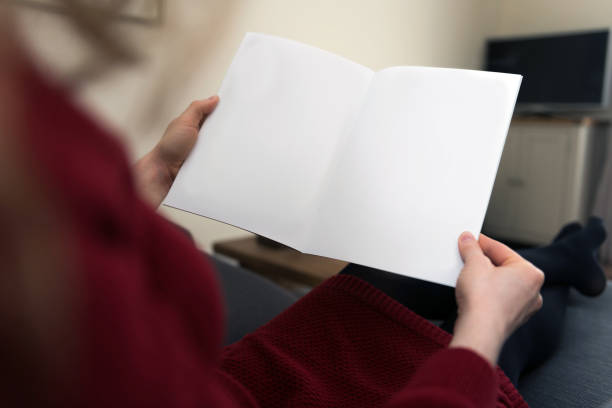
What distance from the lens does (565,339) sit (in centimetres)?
83

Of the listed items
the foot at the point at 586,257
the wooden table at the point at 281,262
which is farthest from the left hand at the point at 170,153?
the foot at the point at 586,257

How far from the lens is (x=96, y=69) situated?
18 cm

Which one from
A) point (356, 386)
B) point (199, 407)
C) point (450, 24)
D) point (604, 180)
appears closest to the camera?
point (199, 407)

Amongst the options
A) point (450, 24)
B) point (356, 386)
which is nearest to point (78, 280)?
point (356, 386)

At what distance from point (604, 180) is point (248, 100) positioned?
2654mm

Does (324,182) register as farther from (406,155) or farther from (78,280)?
(78,280)

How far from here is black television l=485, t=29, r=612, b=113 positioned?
272cm

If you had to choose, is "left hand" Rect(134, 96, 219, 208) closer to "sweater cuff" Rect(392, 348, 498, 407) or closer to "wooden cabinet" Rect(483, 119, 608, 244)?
"sweater cuff" Rect(392, 348, 498, 407)

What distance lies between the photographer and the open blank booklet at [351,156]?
564 mm

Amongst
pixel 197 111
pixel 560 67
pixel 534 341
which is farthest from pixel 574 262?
pixel 560 67

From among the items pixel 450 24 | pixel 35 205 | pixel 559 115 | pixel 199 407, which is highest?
pixel 450 24

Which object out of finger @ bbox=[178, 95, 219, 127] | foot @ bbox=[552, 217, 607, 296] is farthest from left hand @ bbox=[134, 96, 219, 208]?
foot @ bbox=[552, 217, 607, 296]

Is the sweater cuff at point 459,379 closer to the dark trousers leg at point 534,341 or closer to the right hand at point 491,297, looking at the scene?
the right hand at point 491,297

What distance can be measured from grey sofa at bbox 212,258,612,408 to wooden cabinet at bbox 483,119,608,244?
6.22 ft
